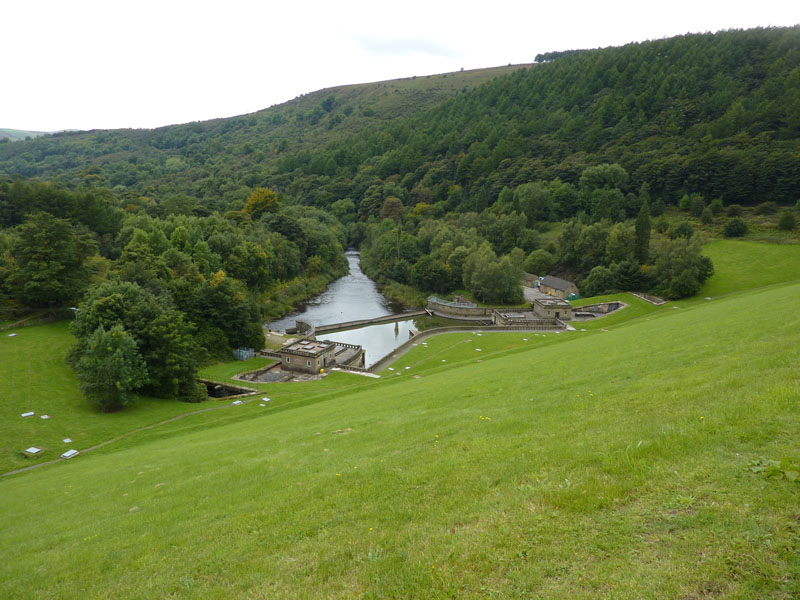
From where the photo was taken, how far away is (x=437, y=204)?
137 meters

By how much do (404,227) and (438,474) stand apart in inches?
4602

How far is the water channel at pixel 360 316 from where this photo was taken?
213 ft

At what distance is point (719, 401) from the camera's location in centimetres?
1085

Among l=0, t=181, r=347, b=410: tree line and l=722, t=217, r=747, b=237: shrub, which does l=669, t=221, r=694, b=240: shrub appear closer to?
l=722, t=217, r=747, b=237: shrub

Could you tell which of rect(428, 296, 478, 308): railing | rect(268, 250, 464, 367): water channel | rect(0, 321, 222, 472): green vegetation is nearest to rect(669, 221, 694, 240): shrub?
rect(428, 296, 478, 308): railing

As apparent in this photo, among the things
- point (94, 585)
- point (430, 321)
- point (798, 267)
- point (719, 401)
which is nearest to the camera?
point (94, 585)

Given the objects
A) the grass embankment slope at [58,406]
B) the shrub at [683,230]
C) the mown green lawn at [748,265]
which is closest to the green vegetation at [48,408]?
the grass embankment slope at [58,406]

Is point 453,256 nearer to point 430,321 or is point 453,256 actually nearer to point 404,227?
point 430,321

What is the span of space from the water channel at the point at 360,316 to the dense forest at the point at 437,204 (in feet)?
14.4

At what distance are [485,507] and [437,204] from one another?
13397 cm

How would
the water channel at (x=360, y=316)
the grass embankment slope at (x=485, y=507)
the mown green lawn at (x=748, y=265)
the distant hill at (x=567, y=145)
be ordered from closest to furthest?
the grass embankment slope at (x=485, y=507) → the mown green lawn at (x=748, y=265) → the water channel at (x=360, y=316) → the distant hill at (x=567, y=145)

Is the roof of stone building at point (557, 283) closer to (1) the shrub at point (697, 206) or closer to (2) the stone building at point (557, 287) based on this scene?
(2) the stone building at point (557, 287)

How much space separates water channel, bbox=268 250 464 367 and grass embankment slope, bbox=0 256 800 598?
42.1 m

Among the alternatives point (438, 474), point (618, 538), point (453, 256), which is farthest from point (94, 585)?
point (453, 256)
